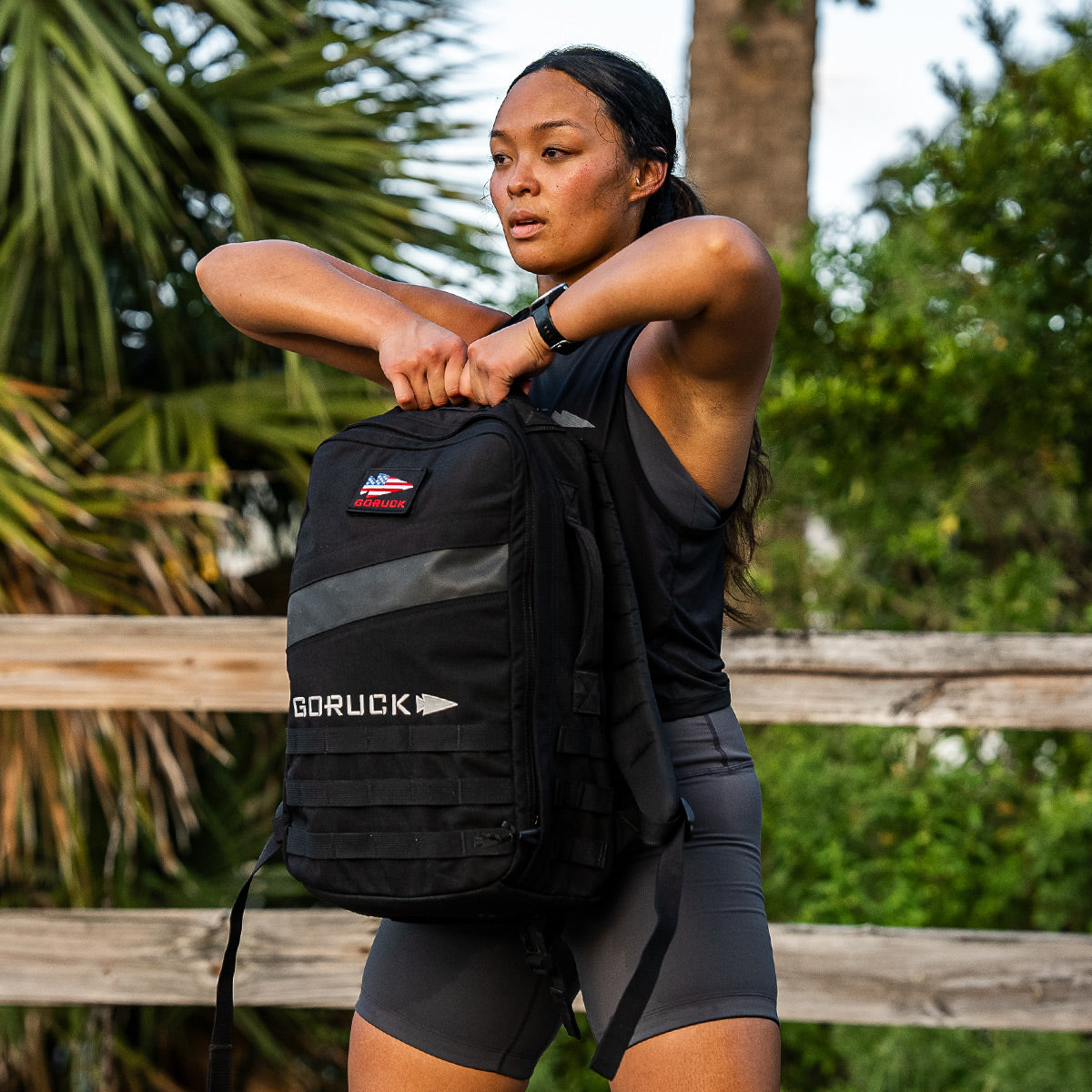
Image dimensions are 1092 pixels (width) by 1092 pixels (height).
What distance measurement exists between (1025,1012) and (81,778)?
2.61 m

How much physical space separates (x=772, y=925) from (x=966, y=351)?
5.17 feet

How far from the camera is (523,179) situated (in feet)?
4.79

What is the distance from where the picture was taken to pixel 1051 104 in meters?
3.16

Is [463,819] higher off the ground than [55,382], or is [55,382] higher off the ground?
[463,819]

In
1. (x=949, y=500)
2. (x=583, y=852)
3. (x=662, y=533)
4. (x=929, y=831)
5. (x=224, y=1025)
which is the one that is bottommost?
(x=929, y=831)

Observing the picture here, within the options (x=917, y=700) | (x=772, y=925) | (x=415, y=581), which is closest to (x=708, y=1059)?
(x=415, y=581)

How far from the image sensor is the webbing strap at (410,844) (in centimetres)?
119

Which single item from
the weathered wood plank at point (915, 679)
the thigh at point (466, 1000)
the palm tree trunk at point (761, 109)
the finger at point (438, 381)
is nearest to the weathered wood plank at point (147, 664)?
the weathered wood plank at point (915, 679)

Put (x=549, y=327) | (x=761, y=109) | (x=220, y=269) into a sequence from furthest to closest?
(x=761, y=109)
(x=220, y=269)
(x=549, y=327)

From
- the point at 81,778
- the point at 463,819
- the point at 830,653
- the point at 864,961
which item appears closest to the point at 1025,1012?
the point at 864,961

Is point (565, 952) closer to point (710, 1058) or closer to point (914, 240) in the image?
point (710, 1058)

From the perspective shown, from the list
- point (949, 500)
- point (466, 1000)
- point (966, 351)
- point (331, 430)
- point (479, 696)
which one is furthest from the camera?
point (331, 430)

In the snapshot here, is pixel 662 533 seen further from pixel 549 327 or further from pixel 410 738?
pixel 410 738

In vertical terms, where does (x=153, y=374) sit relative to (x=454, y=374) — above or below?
below
